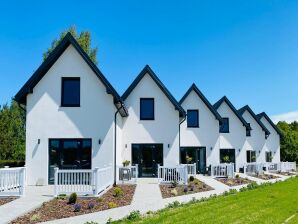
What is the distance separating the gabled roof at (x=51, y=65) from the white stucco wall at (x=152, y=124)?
5165 mm

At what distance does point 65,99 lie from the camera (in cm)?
1981

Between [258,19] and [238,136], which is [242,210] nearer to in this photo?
[258,19]

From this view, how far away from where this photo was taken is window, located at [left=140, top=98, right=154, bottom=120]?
969 inches

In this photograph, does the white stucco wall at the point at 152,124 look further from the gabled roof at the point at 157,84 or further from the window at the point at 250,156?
the window at the point at 250,156

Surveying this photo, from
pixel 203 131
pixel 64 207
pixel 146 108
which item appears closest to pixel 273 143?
pixel 203 131

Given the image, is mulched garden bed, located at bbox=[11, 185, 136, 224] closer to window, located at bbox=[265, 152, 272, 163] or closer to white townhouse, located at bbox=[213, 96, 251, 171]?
white townhouse, located at bbox=[213, 96, 251, 171]

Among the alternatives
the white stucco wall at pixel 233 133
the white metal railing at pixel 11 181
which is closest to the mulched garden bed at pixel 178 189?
the white metal railing at pixel 11 181

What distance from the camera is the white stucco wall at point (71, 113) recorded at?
63.6ft

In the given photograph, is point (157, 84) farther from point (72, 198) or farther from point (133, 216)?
point (133, 216)

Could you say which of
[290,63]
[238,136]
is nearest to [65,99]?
[290,63]

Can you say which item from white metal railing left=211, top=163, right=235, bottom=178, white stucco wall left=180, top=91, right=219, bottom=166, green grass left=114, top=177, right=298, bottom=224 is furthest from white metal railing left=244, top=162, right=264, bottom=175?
green grass left=114, top=177, right=298, bottom=224

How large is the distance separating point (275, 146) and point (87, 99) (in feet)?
97.8

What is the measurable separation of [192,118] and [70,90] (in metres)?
13.1

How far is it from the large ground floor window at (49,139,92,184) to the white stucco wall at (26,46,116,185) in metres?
0.29
